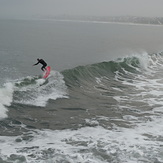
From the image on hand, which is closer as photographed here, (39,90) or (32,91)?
(32,91)

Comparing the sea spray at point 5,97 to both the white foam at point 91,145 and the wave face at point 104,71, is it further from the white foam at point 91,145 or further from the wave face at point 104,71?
the wave face at point 104,71

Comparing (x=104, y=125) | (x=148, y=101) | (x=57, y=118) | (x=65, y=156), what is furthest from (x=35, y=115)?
(x=148, y=101)

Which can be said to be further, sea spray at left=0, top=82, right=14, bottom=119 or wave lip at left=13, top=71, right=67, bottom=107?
wave lip at left=13, top=71, right=67, bottom=107

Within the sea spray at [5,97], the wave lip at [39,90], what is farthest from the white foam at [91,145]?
the wave lip at [39,90]

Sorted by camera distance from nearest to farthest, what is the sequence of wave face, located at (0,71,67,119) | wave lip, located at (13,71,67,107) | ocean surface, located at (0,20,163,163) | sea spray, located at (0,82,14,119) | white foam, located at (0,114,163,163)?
1. white foam, located at (0,114,163,163)
2. ocean surface, located at (0,20,163,163)
3. sea spray, located at (0,82,14,119)
4. wave face, located at (0,71,67,119)
5. wave lip, located at (13,71,67,107)

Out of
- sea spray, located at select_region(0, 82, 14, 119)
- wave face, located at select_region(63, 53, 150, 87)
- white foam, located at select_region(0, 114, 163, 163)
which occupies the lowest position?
white foam, located at select_region(0, 114, 163, 163)

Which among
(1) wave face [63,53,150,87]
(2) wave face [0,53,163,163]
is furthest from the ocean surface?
(1) wave face [63,53,150,87]

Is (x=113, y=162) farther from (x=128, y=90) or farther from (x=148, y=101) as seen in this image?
(x=128, y=90)

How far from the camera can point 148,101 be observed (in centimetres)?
1784

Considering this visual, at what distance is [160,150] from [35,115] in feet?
22.6

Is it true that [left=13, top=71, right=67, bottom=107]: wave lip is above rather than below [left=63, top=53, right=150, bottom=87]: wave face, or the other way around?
below

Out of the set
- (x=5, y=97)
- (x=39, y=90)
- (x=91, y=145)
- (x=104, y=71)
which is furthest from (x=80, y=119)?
(x=104, y=71)

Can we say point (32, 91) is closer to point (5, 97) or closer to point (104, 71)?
point (5, 97)

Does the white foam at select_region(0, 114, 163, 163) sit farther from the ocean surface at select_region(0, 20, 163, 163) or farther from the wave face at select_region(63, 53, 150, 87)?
the wave face at select_region(63, 53, 150, 87)
